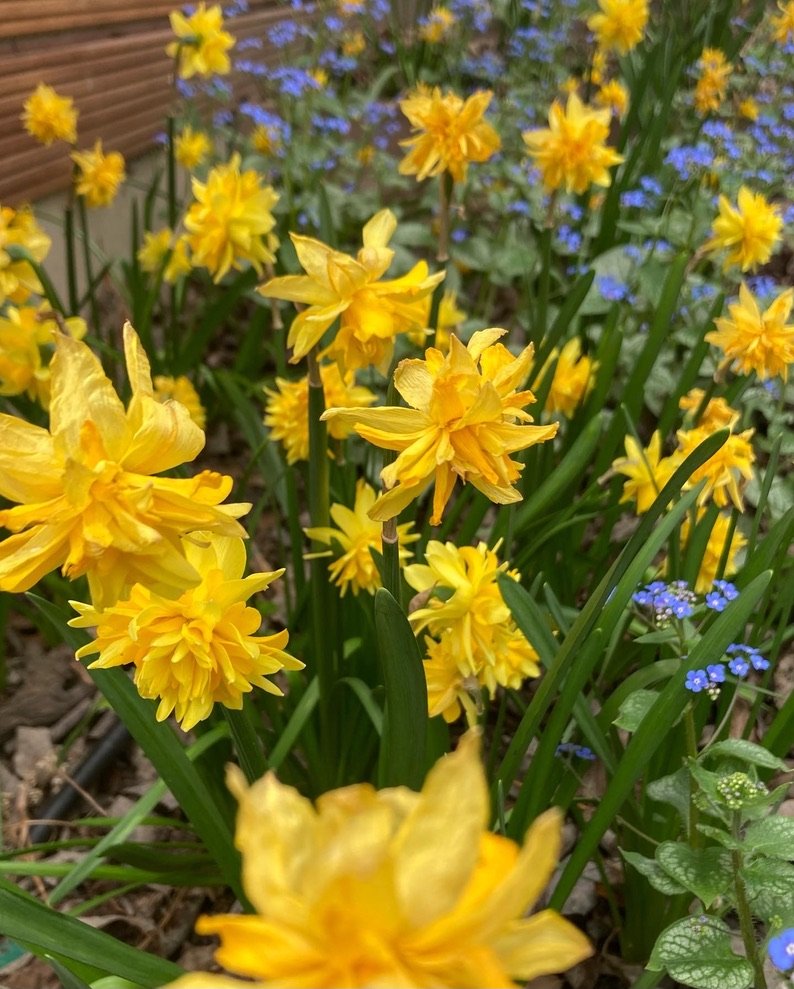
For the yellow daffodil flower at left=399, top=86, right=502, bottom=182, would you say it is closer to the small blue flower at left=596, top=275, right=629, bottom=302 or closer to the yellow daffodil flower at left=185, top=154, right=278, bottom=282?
the yellow daffodil flower at left=185, top=154, right=278, bottom=282

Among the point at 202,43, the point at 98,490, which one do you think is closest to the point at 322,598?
the point at 98,490

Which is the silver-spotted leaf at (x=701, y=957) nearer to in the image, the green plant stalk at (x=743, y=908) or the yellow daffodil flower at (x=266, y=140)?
the green plant stalk at (x=743, y=908)

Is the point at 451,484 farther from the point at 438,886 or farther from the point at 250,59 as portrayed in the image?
the point at 250,59

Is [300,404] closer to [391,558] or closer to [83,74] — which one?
[391,558]

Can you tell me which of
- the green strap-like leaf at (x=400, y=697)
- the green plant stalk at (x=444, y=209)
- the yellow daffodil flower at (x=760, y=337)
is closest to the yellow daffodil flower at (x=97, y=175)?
the green plant stalk at (x=444, y=209)

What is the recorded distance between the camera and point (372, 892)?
1.20ft

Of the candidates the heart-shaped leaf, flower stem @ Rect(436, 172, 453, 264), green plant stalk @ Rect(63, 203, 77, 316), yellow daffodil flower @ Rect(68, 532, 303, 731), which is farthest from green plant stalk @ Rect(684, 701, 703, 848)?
green plant stalk @ Rect(63, 203, 77, 316)

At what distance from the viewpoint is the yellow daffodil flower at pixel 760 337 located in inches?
51.8

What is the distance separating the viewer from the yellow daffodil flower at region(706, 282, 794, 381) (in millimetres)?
1316

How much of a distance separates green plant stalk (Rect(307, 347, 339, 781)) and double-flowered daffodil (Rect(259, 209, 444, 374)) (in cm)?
9

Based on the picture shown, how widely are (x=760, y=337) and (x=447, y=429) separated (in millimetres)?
A: 776

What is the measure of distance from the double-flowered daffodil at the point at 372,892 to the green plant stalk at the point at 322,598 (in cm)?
78

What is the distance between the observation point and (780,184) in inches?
99.0

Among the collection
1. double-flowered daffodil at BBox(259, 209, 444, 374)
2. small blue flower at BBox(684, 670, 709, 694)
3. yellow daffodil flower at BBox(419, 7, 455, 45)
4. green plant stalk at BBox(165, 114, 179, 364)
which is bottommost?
small blue flower at BBox(684, 670, 709, 694)
